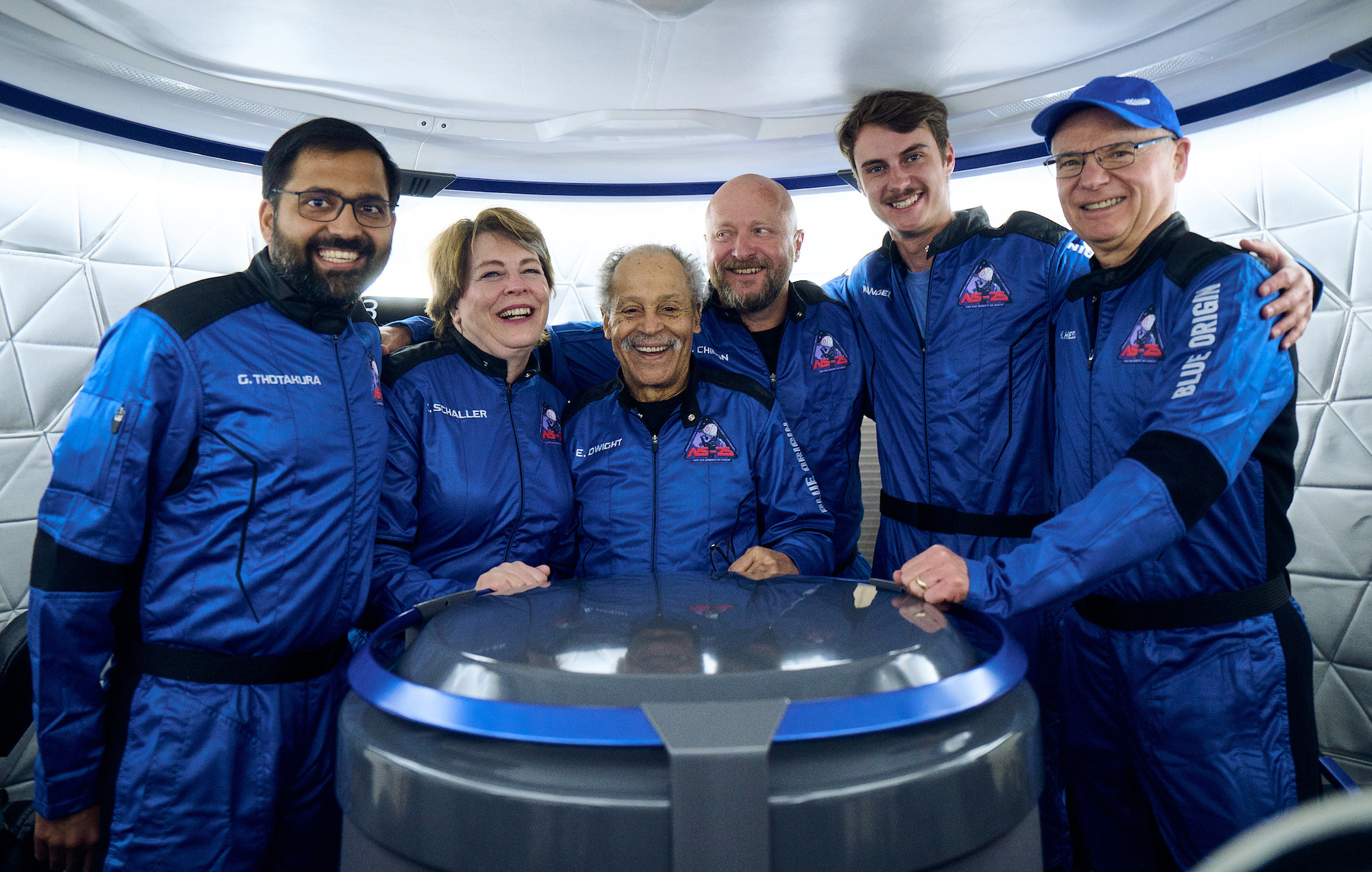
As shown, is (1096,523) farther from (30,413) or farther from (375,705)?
(30,413)

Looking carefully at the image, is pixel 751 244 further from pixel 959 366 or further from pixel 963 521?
pixel 963 521

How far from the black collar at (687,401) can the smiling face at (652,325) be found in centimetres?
2

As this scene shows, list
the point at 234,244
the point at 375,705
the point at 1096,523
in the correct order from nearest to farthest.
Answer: the point at 375,705
the point at 1096,523
the point at 234,244

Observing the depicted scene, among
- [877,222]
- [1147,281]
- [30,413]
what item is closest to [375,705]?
[1147,281]

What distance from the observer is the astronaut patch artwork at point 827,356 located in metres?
3.55

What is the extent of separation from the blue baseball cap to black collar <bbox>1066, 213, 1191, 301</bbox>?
0.30 m

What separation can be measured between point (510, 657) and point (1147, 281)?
2.24 m

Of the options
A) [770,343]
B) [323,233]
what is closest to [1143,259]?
[770,343]

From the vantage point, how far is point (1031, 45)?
2.86 m

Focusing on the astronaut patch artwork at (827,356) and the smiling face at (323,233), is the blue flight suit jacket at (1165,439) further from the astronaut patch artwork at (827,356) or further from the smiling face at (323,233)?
the smiling face at (323,233)

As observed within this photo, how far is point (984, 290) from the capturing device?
327 centimetres

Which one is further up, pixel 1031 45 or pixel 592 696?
pixel 1031 45

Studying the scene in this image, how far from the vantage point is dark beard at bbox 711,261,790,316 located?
3.66m

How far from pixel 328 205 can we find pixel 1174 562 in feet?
9.03
